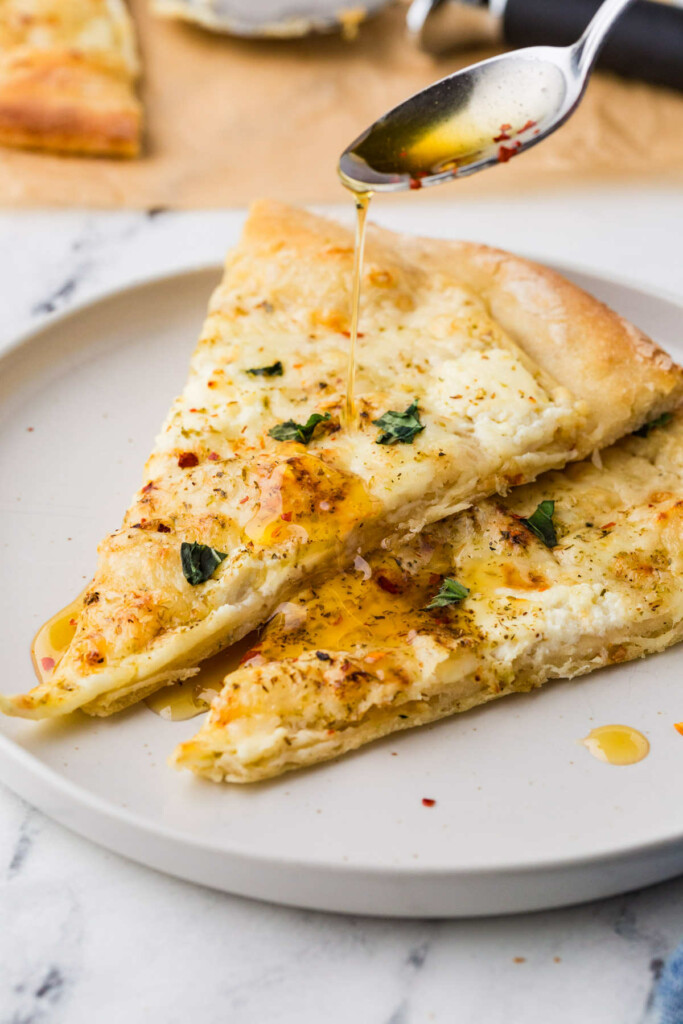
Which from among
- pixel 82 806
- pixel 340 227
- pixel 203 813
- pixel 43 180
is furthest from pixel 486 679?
pixel 43 180

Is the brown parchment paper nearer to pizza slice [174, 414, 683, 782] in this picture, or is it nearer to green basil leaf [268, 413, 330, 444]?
green basil leaf [268, 413, 330, 444]

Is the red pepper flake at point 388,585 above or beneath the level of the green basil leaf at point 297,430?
beneath

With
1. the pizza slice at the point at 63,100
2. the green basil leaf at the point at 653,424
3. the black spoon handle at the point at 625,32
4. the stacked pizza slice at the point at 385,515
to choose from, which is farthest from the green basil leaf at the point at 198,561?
the black spoon handle at the point at 625,32

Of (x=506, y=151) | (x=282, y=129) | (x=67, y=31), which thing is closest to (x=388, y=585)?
(x=506, y=151)

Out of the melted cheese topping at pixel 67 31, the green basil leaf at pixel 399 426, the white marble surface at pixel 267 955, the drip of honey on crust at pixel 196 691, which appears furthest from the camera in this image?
the melted cheese topping at pixel 67 31

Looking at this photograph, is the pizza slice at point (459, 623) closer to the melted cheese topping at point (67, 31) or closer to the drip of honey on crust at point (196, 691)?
the drip of honey on crust at point (196, 691)

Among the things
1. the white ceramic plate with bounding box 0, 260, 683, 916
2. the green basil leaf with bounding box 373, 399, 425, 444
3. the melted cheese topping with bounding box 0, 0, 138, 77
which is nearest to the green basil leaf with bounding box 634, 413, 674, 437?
the green basil leaf with bounding box 373, 399, 425, 444

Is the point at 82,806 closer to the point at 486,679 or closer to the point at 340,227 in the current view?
the point at 486,679
